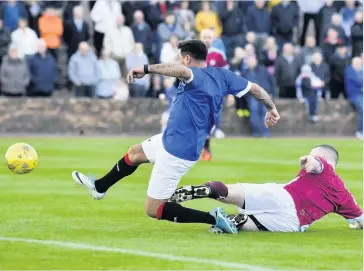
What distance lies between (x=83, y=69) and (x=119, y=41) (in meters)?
1.38

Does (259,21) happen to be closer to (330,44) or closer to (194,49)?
(330,44)

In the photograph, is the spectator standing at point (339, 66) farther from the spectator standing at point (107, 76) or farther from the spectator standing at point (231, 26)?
the spectator standing at point (107, 76)

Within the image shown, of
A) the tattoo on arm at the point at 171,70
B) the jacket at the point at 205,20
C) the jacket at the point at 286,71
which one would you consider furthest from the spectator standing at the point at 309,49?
the tattoo on arm at the point at 171,70

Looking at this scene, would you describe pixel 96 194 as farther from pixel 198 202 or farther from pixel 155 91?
pixel 155 91

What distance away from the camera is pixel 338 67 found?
30875 mm

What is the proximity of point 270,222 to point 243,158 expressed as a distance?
10.5 metres

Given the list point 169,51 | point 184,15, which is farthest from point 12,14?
point 184,15

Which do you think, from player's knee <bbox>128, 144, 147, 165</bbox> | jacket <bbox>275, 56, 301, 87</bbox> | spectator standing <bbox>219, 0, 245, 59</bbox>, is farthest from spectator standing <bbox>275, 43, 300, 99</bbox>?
player's knee <bbox>128, 144, 147, 165</bbox>

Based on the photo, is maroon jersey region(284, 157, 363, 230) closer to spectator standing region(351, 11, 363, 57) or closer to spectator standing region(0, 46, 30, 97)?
spectator standing region(0, 46, 30, 97)

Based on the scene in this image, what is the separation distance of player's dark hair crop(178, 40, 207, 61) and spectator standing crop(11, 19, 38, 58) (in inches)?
668

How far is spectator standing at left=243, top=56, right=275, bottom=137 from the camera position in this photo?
28.8m

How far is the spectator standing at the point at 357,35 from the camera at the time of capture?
3105cm

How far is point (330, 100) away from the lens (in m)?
30.3

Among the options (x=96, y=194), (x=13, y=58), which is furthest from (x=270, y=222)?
(x=13, y=58)
